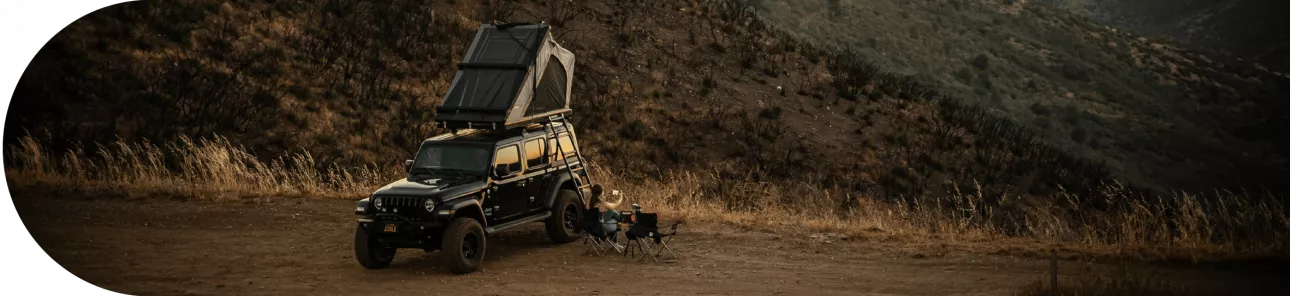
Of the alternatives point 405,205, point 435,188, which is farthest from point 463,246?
point 405,205

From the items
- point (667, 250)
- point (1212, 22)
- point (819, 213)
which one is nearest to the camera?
point (667, 250)

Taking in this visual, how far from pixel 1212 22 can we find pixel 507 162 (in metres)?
→ 99.9

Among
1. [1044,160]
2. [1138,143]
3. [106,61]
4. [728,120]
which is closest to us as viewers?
[106,61]

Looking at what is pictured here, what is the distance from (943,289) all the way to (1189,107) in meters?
67.6

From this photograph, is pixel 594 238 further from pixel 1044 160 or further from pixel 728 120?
pixel 1044 160

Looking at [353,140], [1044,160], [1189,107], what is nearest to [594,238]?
[353,140]

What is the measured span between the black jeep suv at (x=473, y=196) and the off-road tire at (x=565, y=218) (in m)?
0.01

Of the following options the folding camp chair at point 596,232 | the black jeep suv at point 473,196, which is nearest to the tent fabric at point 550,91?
the black jeep suv at point 473,196

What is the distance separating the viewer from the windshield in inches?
613

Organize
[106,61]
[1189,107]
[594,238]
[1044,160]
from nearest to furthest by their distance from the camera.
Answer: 1. [594,238]
2. [106,61]
3. [1044,160]
4. [1189,107]

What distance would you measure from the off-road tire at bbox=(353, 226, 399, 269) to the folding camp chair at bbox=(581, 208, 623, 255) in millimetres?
2841

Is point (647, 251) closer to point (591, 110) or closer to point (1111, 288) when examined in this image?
point (1111, 288)

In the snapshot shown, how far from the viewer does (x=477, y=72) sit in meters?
17.1

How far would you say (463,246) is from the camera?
48.9 ft
